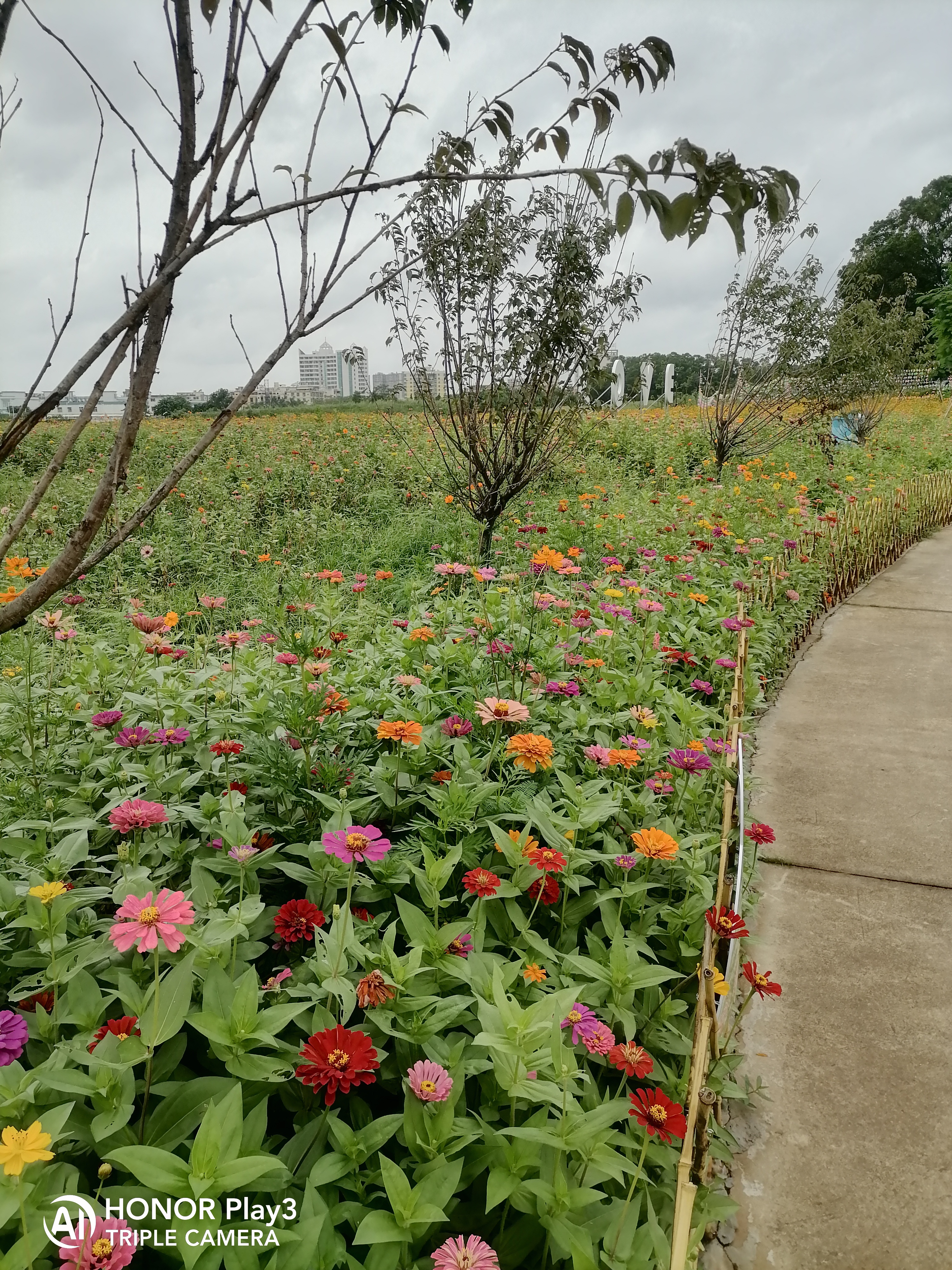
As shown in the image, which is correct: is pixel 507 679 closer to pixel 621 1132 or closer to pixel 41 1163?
pixel 621 1132

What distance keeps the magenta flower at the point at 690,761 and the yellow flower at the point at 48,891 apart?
4.80 ft

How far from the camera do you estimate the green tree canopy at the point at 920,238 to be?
1738 inches

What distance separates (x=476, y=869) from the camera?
5.69 ft

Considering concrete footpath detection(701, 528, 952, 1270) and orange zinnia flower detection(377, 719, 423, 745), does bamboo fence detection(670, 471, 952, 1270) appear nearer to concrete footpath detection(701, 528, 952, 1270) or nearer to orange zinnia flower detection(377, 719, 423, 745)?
concrete footpath detection(701, 528, 952, 1270)

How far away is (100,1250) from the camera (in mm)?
942

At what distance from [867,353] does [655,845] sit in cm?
1010

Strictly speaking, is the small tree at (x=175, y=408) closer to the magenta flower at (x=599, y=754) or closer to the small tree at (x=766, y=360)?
the small tree at (x=766, y=360)

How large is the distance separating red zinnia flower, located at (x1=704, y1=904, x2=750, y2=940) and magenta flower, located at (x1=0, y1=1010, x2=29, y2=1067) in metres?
1.17

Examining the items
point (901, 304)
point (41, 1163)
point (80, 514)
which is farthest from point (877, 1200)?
point (901, 304)

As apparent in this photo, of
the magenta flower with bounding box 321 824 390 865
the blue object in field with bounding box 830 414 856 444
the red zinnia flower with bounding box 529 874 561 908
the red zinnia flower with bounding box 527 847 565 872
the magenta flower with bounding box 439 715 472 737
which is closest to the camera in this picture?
the magenta flower with bounding box 321 824 390 865

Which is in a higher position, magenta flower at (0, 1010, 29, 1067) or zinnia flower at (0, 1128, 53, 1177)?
zinnia flower at (0, 1128, 53, 1177)

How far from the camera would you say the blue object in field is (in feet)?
44.0

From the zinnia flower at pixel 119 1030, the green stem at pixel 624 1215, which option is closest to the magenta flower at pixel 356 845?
the zinnia flower at pixel 119 1030

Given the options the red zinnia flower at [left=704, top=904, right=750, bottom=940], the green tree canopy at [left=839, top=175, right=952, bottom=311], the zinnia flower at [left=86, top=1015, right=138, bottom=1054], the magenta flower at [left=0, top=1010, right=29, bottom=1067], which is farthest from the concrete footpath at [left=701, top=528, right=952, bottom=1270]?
the green tree canopy at [left=839, top=175, right=952, bottom=311]
